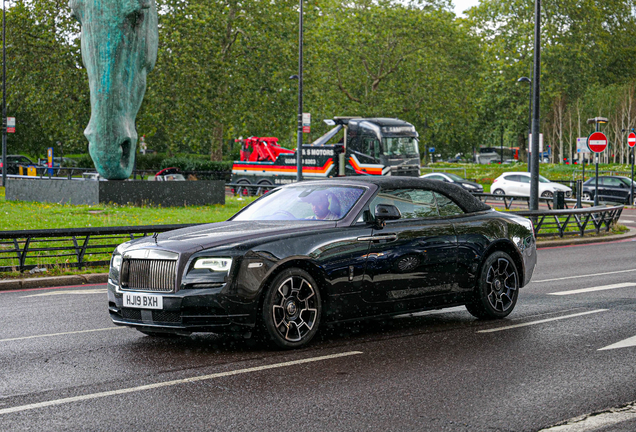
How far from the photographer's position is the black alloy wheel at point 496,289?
9.29 m

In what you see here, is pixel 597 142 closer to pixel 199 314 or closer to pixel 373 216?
pixel 373 216

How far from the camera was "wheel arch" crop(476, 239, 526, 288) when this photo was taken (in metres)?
9.33

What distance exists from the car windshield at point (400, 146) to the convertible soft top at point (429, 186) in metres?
33.9

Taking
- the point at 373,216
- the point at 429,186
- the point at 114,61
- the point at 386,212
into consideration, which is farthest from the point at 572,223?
the point at 386,212

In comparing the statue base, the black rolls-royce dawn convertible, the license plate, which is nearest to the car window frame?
the black rolls-royce dawn convertible

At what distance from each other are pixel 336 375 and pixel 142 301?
6.08ft

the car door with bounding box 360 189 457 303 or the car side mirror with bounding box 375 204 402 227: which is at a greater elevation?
the car side mirror with bounding box 375 204 402 227

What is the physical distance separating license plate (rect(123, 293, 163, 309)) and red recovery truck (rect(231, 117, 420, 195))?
3488 cm

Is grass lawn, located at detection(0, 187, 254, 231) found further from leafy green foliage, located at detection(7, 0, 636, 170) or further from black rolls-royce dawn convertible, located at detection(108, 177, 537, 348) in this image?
leafy green foliage, located at detection(7, 0, 636, 170)

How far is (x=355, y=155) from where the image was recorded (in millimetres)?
44500

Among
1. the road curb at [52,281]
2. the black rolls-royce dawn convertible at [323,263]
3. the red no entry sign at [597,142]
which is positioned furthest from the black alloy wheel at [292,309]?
the red no entry sign at [597,142]

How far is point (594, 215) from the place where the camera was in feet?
86.9

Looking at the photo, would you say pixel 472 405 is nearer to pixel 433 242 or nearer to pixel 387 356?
pixel 387 356

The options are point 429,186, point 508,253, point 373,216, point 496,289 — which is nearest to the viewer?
point 373,216
